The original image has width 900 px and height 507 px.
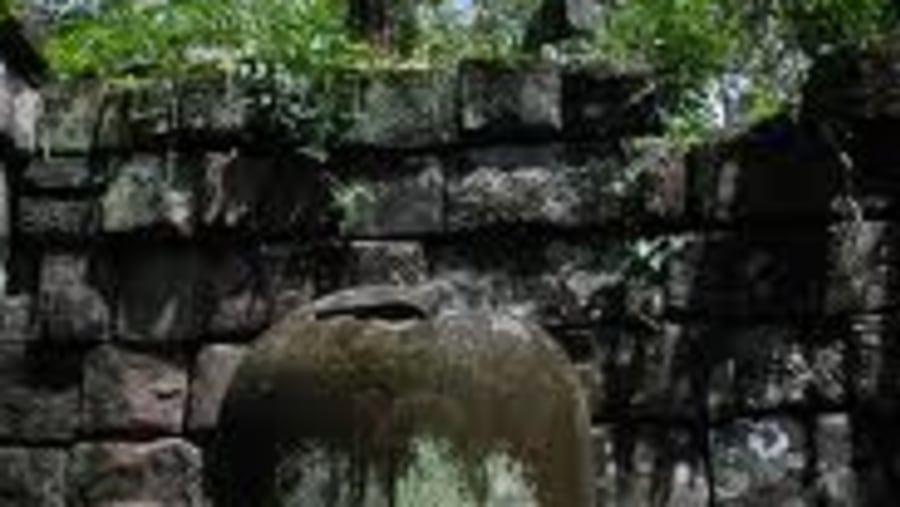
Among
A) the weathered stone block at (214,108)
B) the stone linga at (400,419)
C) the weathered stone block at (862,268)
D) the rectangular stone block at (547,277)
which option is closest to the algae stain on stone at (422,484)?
the stone linga at (400,419)

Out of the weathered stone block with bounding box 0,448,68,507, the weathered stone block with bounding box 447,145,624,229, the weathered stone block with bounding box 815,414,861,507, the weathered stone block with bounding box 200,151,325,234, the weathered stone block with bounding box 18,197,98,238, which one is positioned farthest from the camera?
the weathered stone block with bounding box 18,197,98,238

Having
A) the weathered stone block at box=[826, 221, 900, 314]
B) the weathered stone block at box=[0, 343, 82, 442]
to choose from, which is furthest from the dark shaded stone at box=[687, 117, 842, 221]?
the weathered stone block at box=[0, 343, 82, 442]

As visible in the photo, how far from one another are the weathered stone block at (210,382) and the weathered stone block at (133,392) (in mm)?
54

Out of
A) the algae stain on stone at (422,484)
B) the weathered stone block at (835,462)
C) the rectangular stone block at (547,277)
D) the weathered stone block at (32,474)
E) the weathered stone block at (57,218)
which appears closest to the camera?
the algae stain on stone at (422,484)

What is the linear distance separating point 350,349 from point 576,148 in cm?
262

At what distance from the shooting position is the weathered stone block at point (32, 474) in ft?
23.6

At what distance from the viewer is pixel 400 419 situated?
4582mm

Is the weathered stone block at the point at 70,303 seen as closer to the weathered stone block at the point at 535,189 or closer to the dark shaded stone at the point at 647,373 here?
the weathered stone block at the point at 535,189

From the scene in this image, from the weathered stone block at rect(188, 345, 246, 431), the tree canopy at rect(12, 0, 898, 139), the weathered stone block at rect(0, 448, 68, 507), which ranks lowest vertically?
the weathered stone block at rect(0, 448, 68, 507)

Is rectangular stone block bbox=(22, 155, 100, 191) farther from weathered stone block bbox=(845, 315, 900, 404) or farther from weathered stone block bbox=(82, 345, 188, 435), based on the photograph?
weathered stone block bbox=(845, 315, 900, 404)

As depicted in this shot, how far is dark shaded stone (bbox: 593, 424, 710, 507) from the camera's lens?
6781 mm

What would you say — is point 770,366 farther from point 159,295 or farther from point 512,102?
point 159,295

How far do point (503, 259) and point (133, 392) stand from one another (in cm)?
151

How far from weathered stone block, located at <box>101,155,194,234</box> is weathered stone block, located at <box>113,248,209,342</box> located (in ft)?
0.36
